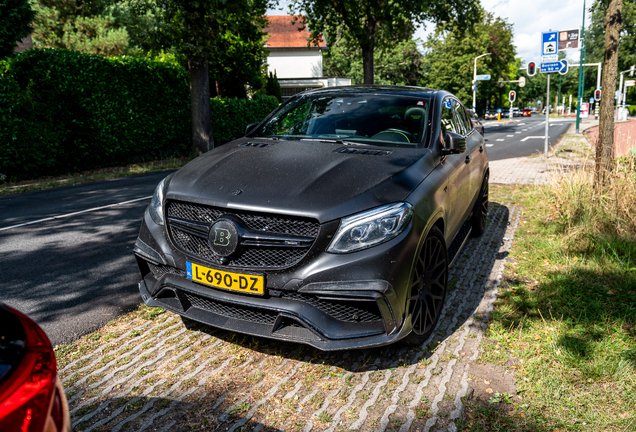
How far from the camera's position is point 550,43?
13.2 meters

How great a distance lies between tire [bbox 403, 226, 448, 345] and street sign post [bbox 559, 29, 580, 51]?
12876mm

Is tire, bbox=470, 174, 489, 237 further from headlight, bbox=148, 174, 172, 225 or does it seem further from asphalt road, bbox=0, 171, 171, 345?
asphalt road, bbox=0, 171, 171, 345

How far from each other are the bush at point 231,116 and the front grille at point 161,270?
15.1 meters

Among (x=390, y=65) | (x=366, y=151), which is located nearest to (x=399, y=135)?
(x=366, y=151)

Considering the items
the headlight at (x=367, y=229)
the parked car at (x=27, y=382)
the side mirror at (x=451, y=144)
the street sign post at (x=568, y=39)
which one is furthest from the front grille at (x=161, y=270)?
the street sign post at (x=568, y=39)

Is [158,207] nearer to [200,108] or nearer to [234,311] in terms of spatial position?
[234,311]

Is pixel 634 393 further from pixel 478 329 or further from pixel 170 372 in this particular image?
pixel 170 372

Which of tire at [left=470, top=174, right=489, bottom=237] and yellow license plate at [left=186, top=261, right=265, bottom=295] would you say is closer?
yellow license plate at [left=186, top=261, right=265, bottom=295]

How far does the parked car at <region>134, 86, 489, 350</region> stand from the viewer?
272 cm

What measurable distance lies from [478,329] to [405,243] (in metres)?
1.29

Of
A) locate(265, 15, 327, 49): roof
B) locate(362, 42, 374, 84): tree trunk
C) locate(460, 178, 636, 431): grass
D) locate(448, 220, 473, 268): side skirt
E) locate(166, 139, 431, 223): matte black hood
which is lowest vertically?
locate(460, 178, 636, 431): grass

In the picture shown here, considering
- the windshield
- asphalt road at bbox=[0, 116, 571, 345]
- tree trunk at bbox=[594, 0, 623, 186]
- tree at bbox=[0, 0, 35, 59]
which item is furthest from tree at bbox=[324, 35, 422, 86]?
the windshield

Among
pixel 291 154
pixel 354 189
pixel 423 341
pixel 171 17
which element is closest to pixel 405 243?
pixel 354 189

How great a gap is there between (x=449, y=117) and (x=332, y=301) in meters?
2.65
